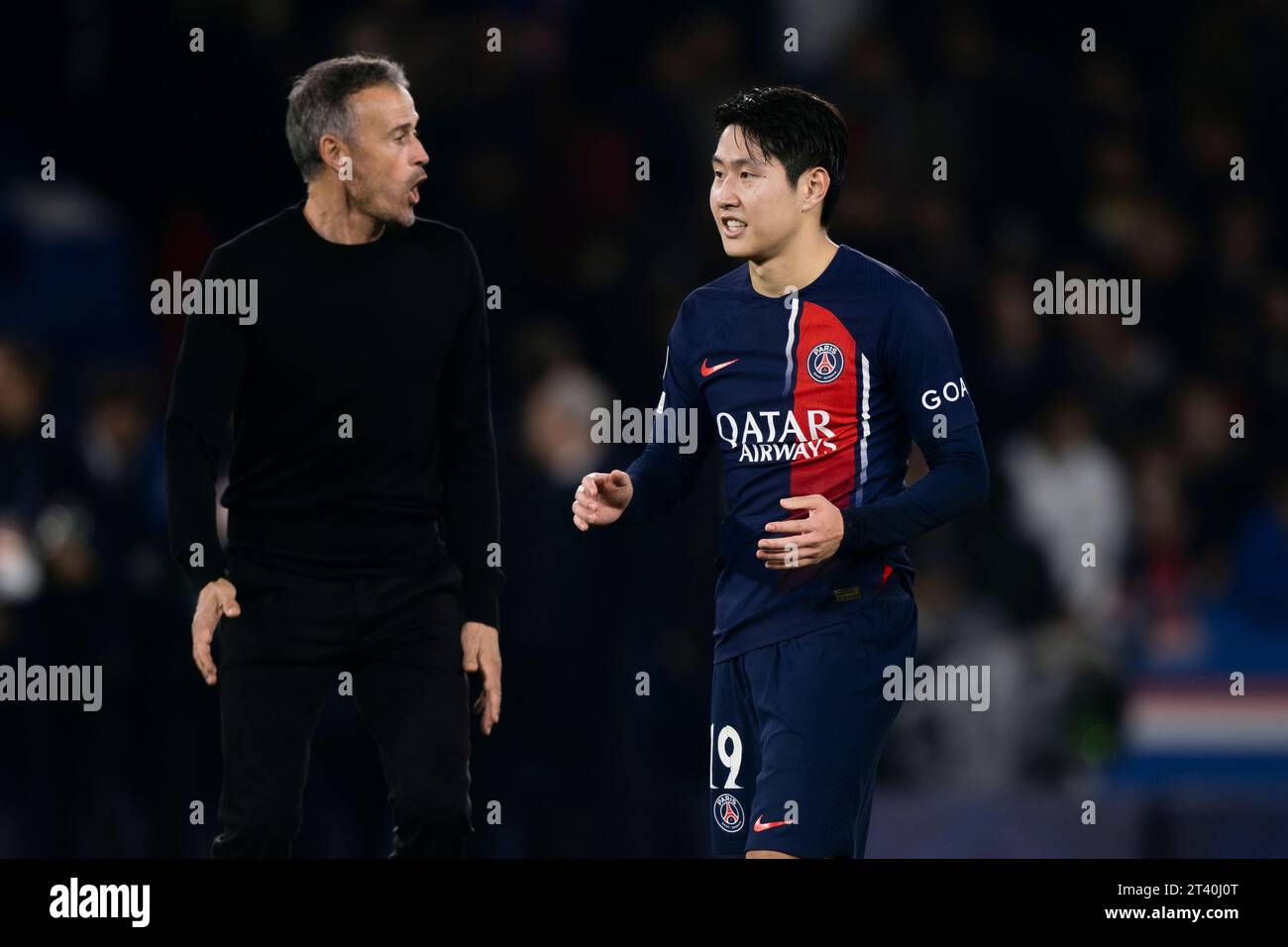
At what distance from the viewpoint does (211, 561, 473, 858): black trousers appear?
16.2 feet

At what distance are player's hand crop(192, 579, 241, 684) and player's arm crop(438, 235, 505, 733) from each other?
57cm

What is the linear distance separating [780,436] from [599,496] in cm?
45

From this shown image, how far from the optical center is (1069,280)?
9930 millimetres

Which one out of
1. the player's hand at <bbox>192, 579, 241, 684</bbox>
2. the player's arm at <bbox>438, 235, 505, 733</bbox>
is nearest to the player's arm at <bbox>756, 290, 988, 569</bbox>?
the player's arm at <bbox>438, 235, 505, 733</bbox>

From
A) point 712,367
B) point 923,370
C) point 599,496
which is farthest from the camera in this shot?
point 712,367

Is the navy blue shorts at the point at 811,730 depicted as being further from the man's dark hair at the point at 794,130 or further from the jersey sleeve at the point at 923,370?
the man's dark hair at the point at 794,130

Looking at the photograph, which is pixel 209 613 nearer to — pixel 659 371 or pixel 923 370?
pixel 923 370

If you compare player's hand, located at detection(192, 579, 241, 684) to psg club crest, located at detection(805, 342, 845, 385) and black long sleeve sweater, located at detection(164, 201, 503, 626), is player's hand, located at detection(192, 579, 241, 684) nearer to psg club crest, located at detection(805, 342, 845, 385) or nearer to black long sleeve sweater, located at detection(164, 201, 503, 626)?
black long sleeve sweater, located at detection(164, 201, 503, 626)

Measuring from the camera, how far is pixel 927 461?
484cm

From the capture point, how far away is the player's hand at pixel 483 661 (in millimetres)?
5176

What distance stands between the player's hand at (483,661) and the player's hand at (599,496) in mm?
472

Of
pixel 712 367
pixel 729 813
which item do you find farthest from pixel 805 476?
pixel 729 813

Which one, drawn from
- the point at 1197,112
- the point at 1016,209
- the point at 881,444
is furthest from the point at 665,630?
the point at 1197,112
